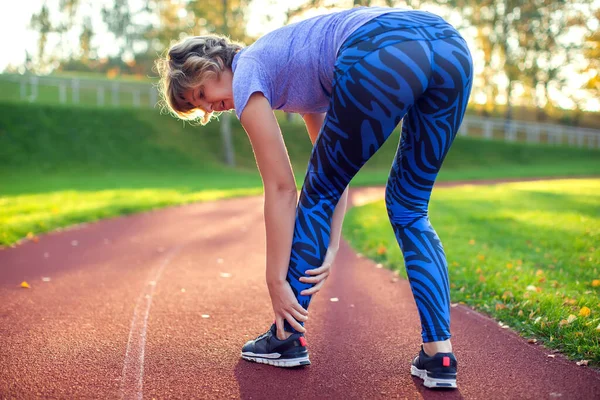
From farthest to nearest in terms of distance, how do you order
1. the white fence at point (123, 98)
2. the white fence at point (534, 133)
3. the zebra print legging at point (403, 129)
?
the white fence at point (534, 133)
the white fence at point (123, 98)
the zebra print legging at point (403, 129)

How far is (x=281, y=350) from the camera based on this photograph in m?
2.69

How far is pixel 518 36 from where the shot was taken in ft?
111

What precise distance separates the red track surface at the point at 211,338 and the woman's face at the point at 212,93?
134cm

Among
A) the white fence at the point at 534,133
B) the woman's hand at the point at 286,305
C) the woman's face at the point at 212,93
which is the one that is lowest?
the white fence at the point at 534,133

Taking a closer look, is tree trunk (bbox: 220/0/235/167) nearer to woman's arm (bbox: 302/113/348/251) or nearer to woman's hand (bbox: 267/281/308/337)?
woman's arm (bbox: 302/113/348/251)

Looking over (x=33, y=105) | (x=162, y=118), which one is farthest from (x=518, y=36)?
(x=33, y=105)

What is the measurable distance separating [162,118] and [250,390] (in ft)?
82.9

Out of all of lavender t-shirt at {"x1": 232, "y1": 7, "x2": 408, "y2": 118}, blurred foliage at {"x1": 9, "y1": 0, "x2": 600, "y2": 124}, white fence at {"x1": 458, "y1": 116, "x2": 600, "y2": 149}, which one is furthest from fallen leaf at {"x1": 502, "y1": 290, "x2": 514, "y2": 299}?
white fence at {"x1": 458, "y1": 116, "x2": 600, "y2": 149}

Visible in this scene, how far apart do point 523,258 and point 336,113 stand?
400cm

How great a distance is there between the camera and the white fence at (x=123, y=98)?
27.2 metres

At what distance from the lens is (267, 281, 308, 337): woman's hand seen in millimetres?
2451

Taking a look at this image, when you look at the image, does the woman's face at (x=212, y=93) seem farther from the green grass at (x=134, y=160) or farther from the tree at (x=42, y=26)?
the tree at (x=42, y=26)

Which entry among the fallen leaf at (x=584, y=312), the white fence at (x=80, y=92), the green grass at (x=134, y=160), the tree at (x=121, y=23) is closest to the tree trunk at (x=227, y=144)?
the green grass at (x=134, y=160)

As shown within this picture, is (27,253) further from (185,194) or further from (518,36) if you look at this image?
(518,36)
